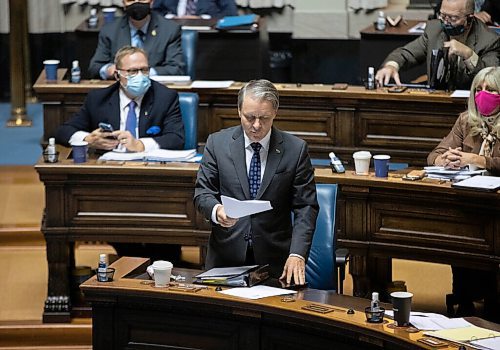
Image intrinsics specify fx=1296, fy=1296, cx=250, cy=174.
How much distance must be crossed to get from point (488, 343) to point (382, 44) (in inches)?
221

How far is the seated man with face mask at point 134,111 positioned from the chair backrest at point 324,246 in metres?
1.61

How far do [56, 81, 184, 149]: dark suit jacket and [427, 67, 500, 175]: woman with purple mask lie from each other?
1.58m

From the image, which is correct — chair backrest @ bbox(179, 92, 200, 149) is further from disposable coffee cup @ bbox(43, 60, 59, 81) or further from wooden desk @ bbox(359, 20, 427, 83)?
wooden desk @ bbox(359, 20, 427, 83)

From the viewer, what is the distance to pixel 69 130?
730 cm

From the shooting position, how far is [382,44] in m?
10.0

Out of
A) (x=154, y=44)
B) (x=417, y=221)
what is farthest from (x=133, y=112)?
(x=417, y=221)

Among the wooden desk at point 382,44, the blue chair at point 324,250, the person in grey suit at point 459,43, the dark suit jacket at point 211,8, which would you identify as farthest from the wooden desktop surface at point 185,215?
the dark suit jacket at point 211,8

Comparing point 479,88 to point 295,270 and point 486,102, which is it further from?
point 295,270

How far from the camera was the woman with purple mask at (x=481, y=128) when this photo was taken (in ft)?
21.0

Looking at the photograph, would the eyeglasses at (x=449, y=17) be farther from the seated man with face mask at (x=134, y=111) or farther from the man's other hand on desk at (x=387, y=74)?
the seated man with face mask at (x=134, y=111)

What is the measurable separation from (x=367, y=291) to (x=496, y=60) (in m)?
1.74

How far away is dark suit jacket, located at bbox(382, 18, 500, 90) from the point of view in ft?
25.3

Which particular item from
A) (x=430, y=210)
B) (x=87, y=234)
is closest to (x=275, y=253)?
(x=430, y=210)

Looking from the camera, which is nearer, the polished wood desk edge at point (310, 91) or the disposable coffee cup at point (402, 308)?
the disposable coffee cup at point (402, 308)
